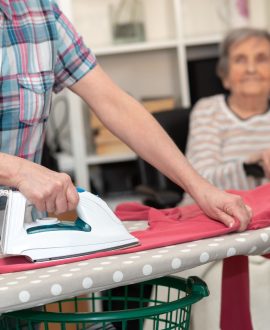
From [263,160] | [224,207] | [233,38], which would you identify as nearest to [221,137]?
[263,160]

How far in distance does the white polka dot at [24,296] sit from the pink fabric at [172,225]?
4.8 inches

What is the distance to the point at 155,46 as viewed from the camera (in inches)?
133

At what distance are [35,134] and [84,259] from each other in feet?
1.37

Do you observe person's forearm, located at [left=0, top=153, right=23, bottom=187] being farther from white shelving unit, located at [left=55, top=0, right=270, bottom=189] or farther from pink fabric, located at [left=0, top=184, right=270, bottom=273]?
white shelving unit, located at [left=55, top=0, right=270, bottom=189]

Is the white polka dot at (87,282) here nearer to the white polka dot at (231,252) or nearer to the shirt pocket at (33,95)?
the white polka dot at (231,252)

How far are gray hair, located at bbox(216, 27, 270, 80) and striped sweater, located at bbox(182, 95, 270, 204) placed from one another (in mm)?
138

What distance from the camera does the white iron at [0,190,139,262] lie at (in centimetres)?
122

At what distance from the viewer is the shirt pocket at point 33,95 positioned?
1.53 metres

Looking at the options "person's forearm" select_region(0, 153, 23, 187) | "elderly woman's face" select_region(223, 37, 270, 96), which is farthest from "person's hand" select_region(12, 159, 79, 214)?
"elderly woman's face" select_region(223, 37, 270, 96)

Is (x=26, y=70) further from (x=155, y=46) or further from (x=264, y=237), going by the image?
(x=155, y=46)

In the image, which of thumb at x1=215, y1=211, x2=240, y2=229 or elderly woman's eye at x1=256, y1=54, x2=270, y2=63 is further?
elderly woman's eye at x1=256, y1=54, x2=270, y2=63

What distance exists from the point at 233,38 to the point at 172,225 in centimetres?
161

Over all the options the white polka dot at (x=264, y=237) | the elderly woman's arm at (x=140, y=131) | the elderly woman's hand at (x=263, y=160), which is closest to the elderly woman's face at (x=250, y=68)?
the elderly woman's hand at (x=263, y=160)

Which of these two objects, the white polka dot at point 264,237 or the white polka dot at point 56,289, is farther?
the white polka dot at point 264,237
